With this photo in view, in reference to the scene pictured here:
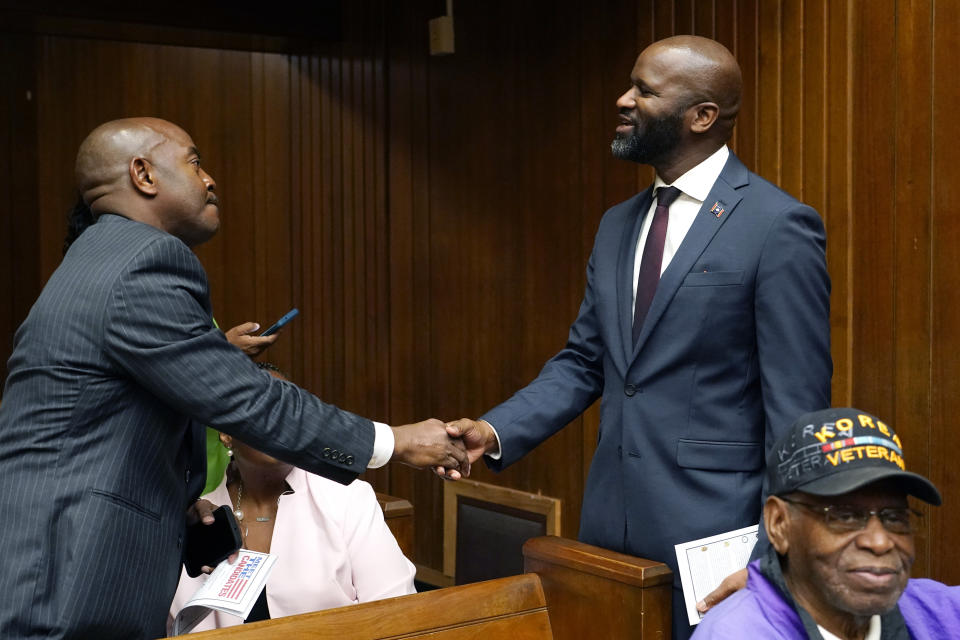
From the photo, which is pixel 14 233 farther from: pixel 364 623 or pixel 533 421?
pixel 364 623

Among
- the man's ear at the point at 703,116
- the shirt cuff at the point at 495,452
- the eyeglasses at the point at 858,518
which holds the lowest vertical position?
the shirt cuff at the point at 495,452

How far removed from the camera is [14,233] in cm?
603

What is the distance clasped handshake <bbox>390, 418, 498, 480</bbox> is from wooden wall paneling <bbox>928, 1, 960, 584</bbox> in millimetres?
1293

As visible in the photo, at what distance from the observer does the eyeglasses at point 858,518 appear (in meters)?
1.52

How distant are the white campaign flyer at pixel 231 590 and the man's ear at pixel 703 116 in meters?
1.20

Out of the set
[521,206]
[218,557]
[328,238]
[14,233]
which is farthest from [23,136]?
[218,557]

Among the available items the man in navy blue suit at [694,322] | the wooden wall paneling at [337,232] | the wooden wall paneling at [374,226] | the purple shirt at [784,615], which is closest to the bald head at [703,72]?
the man in navy blue suit at [694,322]

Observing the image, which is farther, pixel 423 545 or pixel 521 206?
pixel 423 545

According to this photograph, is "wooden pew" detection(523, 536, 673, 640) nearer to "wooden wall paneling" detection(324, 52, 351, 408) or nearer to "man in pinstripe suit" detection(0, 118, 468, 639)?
"man in pinstripe suit" detection(0, 118, 468, 639)

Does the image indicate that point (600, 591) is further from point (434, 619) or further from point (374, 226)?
point (374, 226)

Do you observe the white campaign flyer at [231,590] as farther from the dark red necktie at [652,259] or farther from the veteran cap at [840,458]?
the veteran cap at [840,458]

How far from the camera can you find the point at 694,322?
2.11 metres

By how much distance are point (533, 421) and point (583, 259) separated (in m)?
2.00

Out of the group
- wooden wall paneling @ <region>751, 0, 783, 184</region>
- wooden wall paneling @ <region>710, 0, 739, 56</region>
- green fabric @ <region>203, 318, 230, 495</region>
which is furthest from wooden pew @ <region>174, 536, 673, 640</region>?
wooden wall paneling @ <region>710, 0, 739, 56</region>
